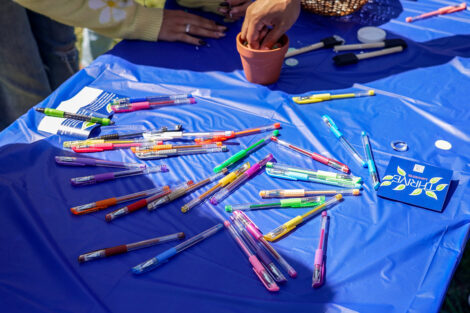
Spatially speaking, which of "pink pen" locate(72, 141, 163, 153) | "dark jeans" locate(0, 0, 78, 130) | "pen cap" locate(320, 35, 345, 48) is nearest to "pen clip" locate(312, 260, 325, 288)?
"pink pen" locate(72, 141, 163, 153)

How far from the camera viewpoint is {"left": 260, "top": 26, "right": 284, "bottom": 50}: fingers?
1.33 m

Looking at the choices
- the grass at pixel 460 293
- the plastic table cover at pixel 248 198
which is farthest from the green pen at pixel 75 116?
the grass at pixel 460 293

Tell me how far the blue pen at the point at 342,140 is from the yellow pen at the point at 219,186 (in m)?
0.30

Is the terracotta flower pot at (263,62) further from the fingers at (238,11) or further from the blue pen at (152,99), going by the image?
the fingers at (238,11)

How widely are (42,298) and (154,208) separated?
0.33m

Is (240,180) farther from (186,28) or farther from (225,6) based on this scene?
(225,6)

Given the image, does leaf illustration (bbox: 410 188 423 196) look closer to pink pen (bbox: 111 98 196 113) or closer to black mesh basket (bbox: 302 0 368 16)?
pink pen (bbox: 111 98 196 113)

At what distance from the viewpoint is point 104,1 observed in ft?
Result: 5.24

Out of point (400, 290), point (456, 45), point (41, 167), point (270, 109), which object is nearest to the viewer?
point (400, 290)

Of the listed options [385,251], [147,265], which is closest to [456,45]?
[385,251]

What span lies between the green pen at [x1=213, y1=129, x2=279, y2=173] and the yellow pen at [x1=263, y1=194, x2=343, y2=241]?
0.27 meters

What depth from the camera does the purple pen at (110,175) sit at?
1.13 meters

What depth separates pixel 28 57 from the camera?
6.56ft

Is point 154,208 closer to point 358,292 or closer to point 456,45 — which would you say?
point 358,292
